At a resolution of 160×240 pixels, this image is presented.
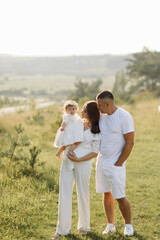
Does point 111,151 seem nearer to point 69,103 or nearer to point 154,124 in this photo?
point 69,103

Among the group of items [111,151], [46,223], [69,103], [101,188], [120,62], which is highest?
[120,62]

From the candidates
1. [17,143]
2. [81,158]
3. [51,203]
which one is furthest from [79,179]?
[17,143]

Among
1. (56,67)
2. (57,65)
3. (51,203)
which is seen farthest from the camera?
(57,65)

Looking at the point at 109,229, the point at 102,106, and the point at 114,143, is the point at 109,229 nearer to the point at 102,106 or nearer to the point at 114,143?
the point at 114,143

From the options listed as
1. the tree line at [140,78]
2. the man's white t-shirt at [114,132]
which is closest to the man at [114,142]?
the man's white t-shirt at [114,132]

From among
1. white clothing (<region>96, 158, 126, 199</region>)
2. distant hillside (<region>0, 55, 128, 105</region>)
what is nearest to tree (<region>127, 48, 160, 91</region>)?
white clothing (<region>96, 158, 126, 199</region>)

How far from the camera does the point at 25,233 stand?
4.74 metres

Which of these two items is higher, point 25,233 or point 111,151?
point 111,151

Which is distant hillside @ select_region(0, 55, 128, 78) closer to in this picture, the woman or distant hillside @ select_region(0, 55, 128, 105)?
distant hillside @ select_region(0, 55, 128, 105)

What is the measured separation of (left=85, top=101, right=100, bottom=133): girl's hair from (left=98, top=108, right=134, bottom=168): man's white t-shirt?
8 centimetres

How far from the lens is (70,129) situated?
4164mm

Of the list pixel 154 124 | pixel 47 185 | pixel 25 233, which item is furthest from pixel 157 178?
pixel 154 124

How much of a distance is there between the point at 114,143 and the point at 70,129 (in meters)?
0.53

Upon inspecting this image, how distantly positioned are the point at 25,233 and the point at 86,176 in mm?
1253
